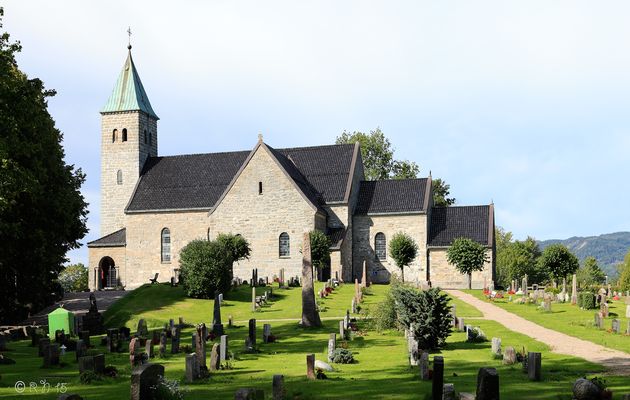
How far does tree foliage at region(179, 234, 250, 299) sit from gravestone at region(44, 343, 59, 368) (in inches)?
782

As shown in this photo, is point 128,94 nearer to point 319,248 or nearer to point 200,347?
point 319,248

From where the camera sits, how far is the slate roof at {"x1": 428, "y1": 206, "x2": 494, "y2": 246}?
61062 mm

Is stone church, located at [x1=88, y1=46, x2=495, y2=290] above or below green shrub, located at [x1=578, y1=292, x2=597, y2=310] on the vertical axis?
above

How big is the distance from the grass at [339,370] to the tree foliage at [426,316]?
680 millimetres

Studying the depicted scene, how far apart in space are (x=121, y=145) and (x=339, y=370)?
175 feet

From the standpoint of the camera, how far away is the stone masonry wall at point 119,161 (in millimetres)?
70562

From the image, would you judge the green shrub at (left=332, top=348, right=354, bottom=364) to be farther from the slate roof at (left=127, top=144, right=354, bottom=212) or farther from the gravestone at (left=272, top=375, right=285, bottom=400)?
the slate roof at (left=127, top=144, right=354, bottom=212)

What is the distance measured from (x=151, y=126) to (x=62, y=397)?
202 feet

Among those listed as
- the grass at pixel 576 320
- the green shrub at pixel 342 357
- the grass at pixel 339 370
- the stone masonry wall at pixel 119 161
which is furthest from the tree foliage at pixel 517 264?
the green shrub at pixel 342 357

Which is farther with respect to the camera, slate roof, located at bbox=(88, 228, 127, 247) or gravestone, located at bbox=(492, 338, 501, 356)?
slate roof, located at bbox=(88, 228, 127, 247)

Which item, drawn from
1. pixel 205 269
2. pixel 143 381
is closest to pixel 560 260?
pixel 205 269

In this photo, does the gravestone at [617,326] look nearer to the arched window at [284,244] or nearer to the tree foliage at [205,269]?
the tree foliage at [205,269]

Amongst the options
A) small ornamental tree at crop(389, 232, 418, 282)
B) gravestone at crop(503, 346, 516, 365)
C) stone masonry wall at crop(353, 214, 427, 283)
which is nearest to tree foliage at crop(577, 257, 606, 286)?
stone masonry wall at crop(353, 214, 427, 283)

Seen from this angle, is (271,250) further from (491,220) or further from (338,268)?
(491,220)
